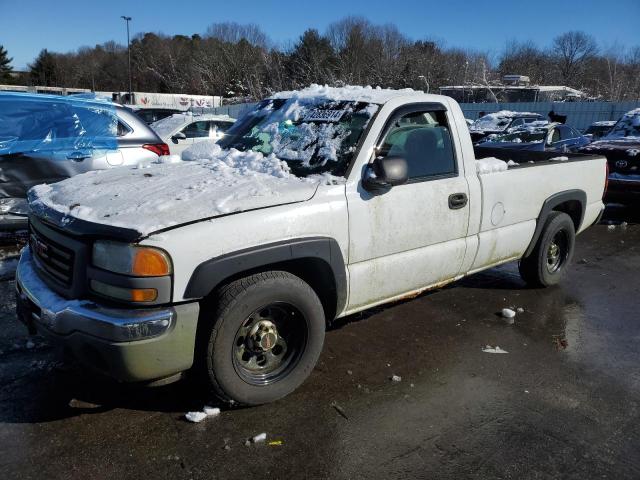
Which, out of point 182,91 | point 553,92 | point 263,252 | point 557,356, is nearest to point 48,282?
point 263,252

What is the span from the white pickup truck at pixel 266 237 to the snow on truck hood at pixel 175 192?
1 centimetres

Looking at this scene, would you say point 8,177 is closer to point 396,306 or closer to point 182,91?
point 396,306

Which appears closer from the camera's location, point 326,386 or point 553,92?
point 326,386

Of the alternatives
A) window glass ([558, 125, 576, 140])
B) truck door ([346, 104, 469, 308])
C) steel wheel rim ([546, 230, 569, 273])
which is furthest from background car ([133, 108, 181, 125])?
truck door ([346, 104, 469, 308])

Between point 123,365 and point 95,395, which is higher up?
point 123,365

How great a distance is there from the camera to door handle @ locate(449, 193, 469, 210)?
395 cm

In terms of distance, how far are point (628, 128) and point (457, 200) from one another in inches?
361

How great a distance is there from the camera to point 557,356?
400 centimetres

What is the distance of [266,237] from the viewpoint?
291cm

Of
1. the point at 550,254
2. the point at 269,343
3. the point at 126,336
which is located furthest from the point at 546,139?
the point at 126,336

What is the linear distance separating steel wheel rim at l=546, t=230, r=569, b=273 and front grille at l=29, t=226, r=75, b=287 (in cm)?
457

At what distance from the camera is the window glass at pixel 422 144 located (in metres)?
3.80

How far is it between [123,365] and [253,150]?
1982mm

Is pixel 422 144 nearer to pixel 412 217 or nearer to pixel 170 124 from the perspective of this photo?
pixel 412 217
